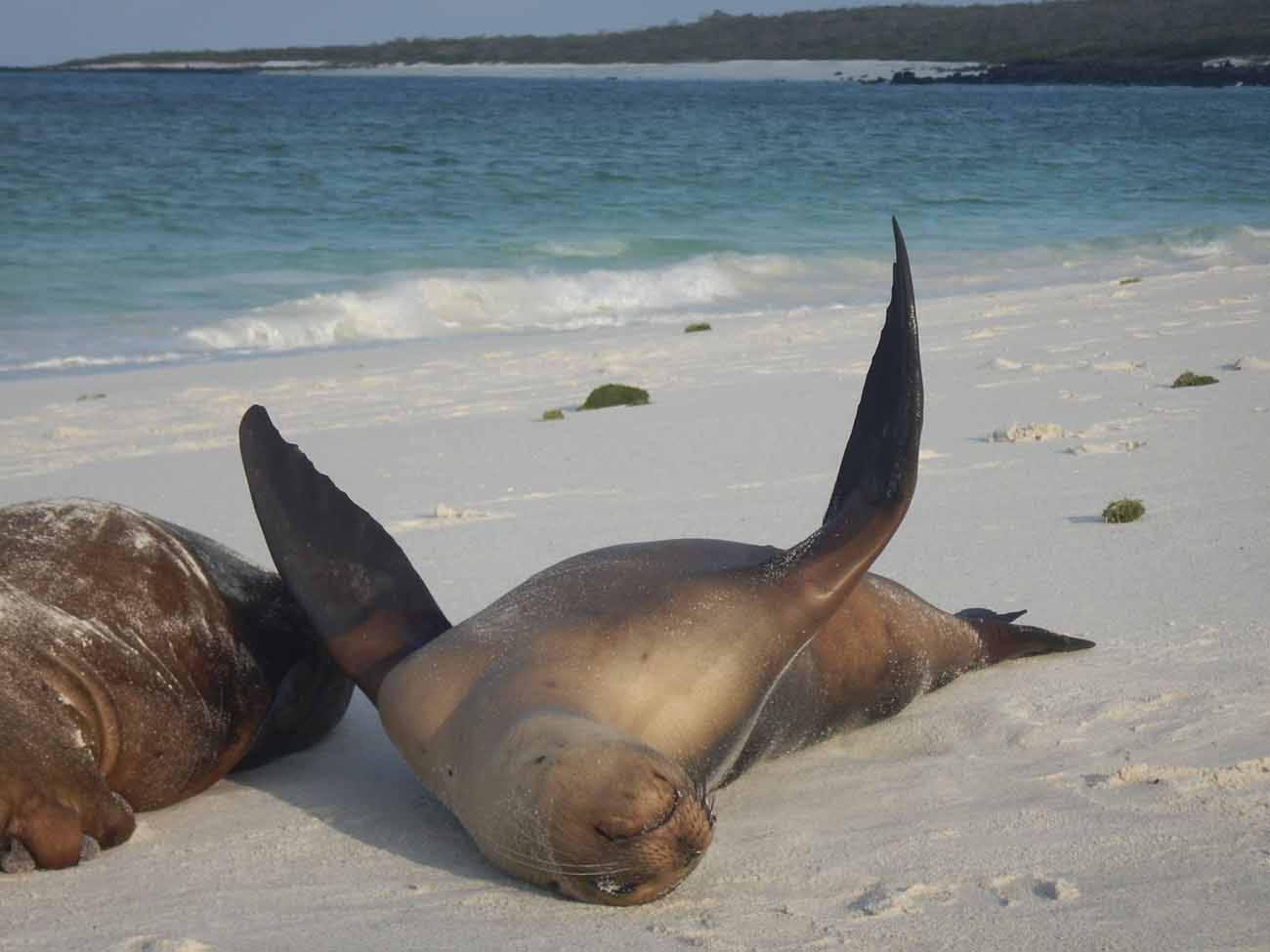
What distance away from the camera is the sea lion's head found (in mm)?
3068

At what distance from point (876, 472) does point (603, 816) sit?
1347mm

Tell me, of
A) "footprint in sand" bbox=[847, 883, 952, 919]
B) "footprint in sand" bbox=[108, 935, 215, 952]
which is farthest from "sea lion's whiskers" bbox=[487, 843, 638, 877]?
"footprint in sand" bbox=[108, 935, 215, 952]

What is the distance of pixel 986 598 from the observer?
18.2ft

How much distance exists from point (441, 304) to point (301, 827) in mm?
15185

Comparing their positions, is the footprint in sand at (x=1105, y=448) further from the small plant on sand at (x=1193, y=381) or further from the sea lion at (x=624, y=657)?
the sea lion at (x=624, y=657)

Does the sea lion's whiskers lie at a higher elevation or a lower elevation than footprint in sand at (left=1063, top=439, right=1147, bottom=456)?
higher

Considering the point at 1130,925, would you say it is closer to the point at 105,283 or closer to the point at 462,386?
the point at 462,386

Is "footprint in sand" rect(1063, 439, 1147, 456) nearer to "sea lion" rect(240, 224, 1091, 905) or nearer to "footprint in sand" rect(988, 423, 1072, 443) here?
"footprint in sand" rect(988, 423, 1072, 443)

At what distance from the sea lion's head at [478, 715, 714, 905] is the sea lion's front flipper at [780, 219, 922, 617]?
866 mm

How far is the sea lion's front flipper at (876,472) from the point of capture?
396 centimetres

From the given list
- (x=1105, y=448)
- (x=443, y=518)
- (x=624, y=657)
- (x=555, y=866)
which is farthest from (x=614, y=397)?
(x=555, y=866)

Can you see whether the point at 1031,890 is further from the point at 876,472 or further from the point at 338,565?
the point at 338,565

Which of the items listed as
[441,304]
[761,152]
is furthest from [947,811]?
[761,152]

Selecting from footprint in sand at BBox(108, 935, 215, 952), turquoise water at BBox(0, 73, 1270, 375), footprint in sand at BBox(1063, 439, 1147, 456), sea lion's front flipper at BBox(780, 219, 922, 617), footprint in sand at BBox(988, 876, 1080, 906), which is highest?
sea lion's front flipper at BBox(780, 219, 922, 617)
